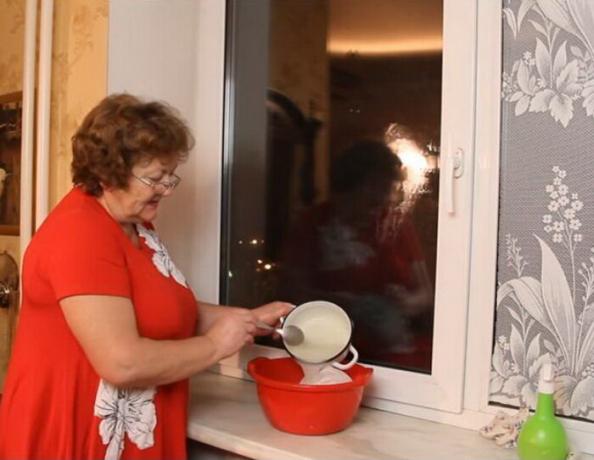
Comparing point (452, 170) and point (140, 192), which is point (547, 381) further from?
point (140, 192)

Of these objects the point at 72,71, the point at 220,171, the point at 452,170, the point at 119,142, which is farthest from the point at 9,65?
the point at 452,170

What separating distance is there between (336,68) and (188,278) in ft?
2.35

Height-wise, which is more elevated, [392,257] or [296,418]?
[392,257]

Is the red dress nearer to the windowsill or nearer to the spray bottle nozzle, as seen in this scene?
the windowsill

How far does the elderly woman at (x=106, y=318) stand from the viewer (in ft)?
3.71

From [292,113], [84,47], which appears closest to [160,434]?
[292,113]

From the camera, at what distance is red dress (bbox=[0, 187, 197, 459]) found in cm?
115

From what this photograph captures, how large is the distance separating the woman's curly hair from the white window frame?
1.15 ft

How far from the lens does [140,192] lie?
1.27 metres

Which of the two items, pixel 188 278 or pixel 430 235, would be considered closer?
pixel 430 235

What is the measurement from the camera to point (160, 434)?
4.38ft

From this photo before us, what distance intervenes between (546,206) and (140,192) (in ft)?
2.59

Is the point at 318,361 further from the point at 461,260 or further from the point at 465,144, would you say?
the point at 465,144

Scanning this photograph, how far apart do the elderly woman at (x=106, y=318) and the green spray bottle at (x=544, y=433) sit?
55 cm
